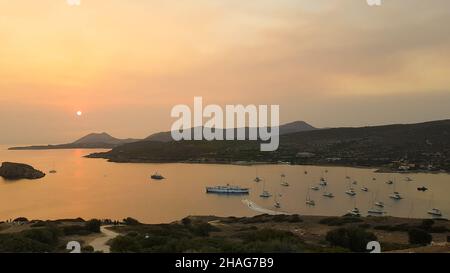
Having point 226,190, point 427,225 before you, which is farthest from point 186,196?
point 427,225

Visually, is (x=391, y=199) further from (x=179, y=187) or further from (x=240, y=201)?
(x=179, y=187)

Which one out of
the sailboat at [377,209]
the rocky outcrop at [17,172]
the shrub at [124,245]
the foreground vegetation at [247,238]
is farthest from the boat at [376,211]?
the rocky outcrop at [17,172]

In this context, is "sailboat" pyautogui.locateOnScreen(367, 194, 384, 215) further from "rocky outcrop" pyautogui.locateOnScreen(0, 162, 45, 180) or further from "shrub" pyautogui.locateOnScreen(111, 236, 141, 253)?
"rocky outcrop" pyautogui.locateOnScreen(0, 162, 45, 180)

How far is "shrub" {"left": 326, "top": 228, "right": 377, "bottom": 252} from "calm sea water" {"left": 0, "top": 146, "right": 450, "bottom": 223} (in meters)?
22.4

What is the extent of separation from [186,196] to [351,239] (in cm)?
3897

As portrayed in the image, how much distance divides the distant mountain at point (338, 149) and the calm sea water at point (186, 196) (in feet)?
63.1

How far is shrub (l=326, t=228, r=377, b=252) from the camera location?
14984 mm

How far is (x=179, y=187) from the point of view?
60781 millimetres

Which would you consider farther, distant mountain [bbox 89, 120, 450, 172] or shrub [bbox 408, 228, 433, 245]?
distant mountain [bbox 89, 120, 450, 172]

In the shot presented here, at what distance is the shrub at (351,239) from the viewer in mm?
14984

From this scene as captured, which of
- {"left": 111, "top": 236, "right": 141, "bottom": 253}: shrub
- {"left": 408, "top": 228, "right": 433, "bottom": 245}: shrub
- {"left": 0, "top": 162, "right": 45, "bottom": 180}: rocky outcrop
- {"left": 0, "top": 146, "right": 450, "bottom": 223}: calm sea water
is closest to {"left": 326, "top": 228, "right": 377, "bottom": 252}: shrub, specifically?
{"left": 408, "top": 228, "right": 433, "bottom": 245}: shrub
